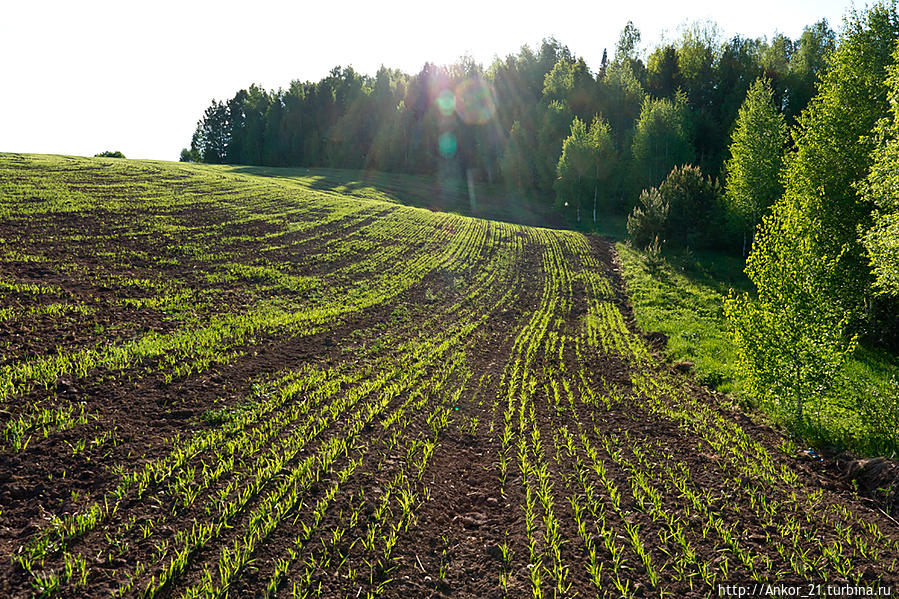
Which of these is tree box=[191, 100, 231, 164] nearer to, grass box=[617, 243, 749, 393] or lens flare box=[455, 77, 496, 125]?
lens flare box=[455, 77, 496, 125]

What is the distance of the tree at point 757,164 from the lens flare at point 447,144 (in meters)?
56.1

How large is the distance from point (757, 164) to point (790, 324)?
1164 inches

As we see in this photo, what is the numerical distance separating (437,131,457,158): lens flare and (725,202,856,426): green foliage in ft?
257

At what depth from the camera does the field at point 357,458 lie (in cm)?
618

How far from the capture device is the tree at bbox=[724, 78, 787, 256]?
32875 mm

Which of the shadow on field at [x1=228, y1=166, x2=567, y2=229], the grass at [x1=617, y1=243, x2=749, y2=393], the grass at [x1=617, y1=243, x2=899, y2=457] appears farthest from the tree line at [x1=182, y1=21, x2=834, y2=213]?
the grass at [x1=617, y1=243, x2=899, y2=457]

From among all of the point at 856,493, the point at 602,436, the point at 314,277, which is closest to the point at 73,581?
the point at 602,436

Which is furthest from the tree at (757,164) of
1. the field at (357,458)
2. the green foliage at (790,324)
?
the green foliage at (790,324)

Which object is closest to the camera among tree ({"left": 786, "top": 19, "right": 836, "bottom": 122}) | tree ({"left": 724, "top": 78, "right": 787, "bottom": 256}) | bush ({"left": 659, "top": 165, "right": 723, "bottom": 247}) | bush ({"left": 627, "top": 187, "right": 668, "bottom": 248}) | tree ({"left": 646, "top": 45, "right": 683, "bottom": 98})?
tree ({"left": 724, "top": 78, "right": 787, "bottom": 256})

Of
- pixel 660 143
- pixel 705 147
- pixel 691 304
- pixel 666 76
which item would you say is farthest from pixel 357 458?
pixel 666 76

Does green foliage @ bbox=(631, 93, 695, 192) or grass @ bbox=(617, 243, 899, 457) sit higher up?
green foliage @ bbox=(631, 93, 695, 192)

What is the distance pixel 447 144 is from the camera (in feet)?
277

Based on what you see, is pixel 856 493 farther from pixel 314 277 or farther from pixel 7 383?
pixel 314 277

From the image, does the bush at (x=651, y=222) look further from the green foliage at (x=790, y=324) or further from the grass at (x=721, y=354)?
the green foliage at (x=790, y=324)
